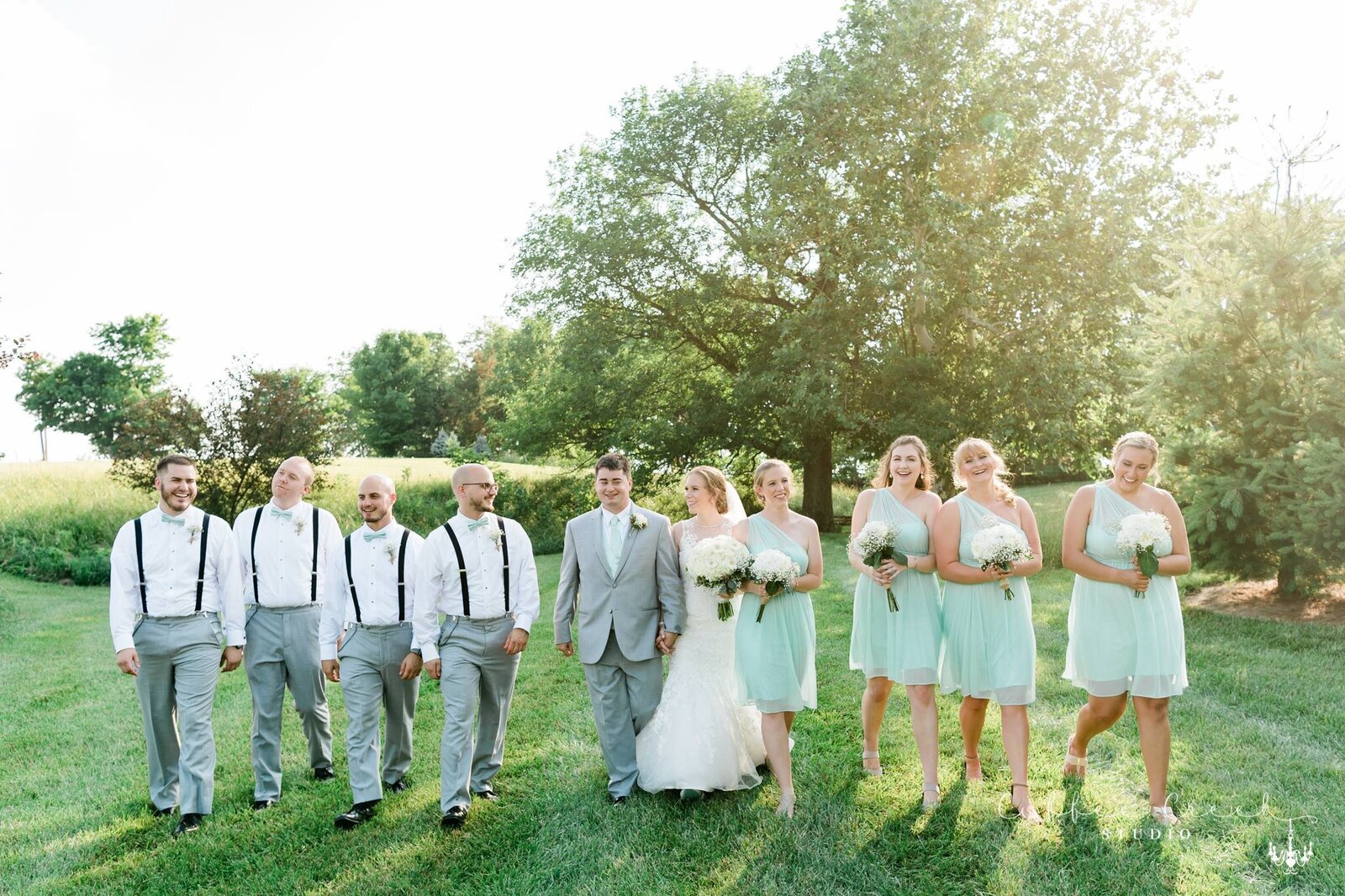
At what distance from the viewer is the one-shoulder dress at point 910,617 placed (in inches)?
243

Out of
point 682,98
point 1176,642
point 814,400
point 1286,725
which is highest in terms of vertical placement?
point 682,98

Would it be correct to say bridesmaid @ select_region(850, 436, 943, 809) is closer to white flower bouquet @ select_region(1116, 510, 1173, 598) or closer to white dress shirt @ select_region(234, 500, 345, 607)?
white flower bouquet @ select_region(1116, 510, 1173, 598)

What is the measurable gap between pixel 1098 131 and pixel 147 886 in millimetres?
22897

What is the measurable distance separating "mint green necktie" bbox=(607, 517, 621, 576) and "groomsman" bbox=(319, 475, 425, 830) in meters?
1.33

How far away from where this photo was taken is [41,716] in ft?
33.3

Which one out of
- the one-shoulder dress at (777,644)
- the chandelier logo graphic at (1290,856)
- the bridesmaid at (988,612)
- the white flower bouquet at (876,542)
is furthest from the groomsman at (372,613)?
the chandelier logo graphic at (1290,856)

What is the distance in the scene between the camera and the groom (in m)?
6.37

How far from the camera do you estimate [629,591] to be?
638 centimetres

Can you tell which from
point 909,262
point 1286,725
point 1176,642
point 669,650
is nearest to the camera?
point 1176,642

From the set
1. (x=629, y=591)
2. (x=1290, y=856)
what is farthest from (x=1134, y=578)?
(x=629, y=591)

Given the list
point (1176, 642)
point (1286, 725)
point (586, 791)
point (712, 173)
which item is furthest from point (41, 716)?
point (712, 173)

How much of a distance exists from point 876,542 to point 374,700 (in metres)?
3.63

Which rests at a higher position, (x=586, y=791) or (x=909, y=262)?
(x=909, y=262)

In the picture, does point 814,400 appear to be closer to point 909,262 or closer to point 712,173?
point 909,262
